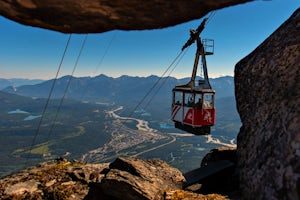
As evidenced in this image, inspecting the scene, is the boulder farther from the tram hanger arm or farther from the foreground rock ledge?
the tram hanger arm

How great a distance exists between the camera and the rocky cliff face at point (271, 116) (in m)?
3.35

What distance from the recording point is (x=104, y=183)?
29.1 ft

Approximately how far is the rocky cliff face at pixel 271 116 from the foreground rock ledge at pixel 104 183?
152 inches

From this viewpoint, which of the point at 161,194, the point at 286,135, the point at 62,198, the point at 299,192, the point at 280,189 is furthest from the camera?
the point at 62,198

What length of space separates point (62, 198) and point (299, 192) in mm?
8134

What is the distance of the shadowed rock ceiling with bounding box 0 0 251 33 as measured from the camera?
4.16 metres

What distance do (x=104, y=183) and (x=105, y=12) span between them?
20.4 feet

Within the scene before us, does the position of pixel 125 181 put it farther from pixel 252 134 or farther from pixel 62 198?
pixel 252 134

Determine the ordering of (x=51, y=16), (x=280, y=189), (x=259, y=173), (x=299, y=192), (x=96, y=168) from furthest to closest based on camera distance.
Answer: (x=96, y=168), (x=51, y=16), (x=259, y=173), (x=280, y=189), (x=299, y=192)

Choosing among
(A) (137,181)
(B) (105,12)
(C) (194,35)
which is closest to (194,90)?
(C) (194,35)

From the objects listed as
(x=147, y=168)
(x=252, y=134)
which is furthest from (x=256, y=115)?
(x=147, y=168)

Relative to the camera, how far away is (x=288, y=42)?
466cm

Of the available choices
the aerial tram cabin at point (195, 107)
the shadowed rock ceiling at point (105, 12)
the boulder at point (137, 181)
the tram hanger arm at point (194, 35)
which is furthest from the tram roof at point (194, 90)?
the shadowed rock ceiling at point (105, 12)

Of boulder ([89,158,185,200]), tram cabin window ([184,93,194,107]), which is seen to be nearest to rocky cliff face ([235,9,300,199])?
boulder ([89,158,185,200])
